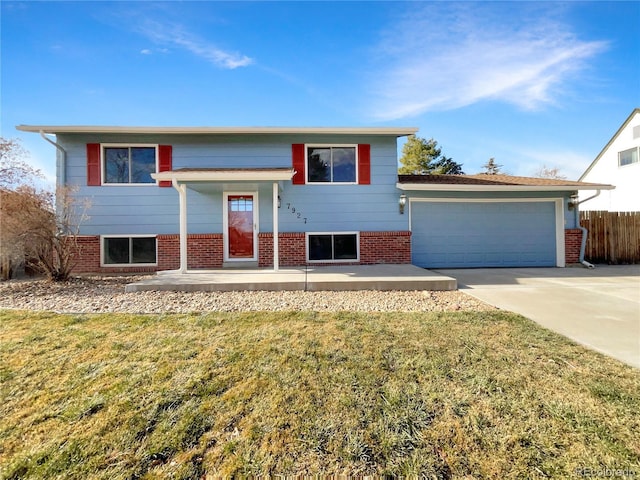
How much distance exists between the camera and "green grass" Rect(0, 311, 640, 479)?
1665 millimetres

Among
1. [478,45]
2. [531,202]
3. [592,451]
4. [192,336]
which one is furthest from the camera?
[531,202]

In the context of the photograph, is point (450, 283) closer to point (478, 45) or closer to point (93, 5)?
point (478, 45)

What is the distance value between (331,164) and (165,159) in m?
4.98

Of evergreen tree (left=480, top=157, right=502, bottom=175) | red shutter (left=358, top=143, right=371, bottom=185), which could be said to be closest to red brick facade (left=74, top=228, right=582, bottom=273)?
red shutter (left=358, top=143, right=371, bottom=185)

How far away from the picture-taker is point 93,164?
26.9 ft

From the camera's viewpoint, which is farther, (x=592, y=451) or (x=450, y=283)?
(x=450, y=283)

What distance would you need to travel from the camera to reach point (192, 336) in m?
3.45

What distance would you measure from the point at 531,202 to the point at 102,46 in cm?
1404

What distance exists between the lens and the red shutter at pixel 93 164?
8.20 meters

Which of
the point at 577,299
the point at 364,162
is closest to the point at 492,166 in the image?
the point at 364,162

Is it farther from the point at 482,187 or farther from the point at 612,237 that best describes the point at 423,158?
the point at 482,187

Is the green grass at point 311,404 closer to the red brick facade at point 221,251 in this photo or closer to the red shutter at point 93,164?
the red brick facade at point 221,251

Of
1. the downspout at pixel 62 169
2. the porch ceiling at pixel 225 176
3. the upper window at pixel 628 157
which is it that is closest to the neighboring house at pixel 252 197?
the downspout at pixel 62 169

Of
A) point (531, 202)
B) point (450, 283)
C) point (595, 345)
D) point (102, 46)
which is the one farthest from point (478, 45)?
point (102, 46)
